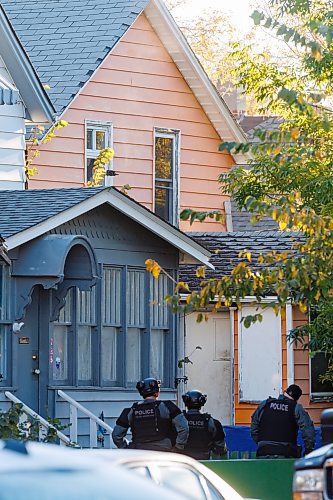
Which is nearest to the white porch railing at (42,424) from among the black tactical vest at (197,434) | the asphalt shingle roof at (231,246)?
the black tactical vest at (197,434)

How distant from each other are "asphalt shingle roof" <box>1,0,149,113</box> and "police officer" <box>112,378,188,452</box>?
844 centimetres

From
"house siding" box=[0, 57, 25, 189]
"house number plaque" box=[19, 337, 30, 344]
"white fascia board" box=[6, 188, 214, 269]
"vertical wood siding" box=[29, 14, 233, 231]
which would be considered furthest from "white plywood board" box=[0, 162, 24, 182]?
"vertical wood siding" box=[29, 14, 233, 231]

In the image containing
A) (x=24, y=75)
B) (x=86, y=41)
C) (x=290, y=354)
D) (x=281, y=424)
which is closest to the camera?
(x=281, y=424)

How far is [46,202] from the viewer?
1836cm

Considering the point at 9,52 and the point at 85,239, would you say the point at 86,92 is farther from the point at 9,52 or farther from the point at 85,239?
the point at 85,239

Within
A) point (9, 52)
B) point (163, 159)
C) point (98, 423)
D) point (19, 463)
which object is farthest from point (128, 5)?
point (19, 463)

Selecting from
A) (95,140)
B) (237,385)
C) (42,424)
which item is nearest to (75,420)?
(42,424)

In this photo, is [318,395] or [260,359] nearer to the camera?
[260,359]

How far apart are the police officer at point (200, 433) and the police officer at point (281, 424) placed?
62 centimetres

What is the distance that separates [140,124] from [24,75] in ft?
16.8

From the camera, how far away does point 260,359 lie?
23.0 m

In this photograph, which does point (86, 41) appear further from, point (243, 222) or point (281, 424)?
point (281, 424)

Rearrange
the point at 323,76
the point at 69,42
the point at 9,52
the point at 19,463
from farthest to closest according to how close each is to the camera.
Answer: the point at 69,42 < the point at 9,52 < the point at 323,76 < the point at 19,463

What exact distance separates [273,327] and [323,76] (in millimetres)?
6203
